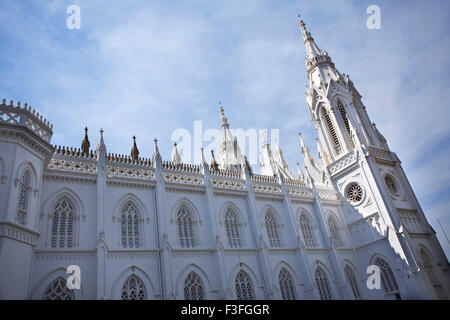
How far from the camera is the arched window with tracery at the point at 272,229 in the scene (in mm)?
23778

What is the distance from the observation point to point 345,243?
2717 centimetres

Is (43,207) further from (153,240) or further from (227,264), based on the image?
(227,264)

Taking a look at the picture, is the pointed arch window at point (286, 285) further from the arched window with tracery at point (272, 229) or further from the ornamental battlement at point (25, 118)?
the ornamental battlement at point (25, 118)

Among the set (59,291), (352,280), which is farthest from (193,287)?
(352,280)

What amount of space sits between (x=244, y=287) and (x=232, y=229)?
152 inches

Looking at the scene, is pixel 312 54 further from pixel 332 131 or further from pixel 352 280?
pixel 352 280

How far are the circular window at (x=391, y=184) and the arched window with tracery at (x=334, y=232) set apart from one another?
5432 mm

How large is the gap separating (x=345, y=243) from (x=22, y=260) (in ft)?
76.6

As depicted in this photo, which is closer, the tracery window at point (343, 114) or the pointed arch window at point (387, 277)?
the pointed arch window at point (387, 277)

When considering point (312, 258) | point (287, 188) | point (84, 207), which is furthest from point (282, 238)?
point (84, 207)

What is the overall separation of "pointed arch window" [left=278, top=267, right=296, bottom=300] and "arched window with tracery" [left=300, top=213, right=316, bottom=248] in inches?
134

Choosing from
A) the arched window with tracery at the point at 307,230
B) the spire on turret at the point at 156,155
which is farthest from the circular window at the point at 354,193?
the spire on turret at the point at 156,155

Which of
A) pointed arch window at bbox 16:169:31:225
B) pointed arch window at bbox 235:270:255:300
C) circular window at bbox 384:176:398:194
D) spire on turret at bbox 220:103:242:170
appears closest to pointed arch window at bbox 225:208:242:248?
pointed arch window at bbox 235:270:255:300

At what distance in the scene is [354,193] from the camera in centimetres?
2817
